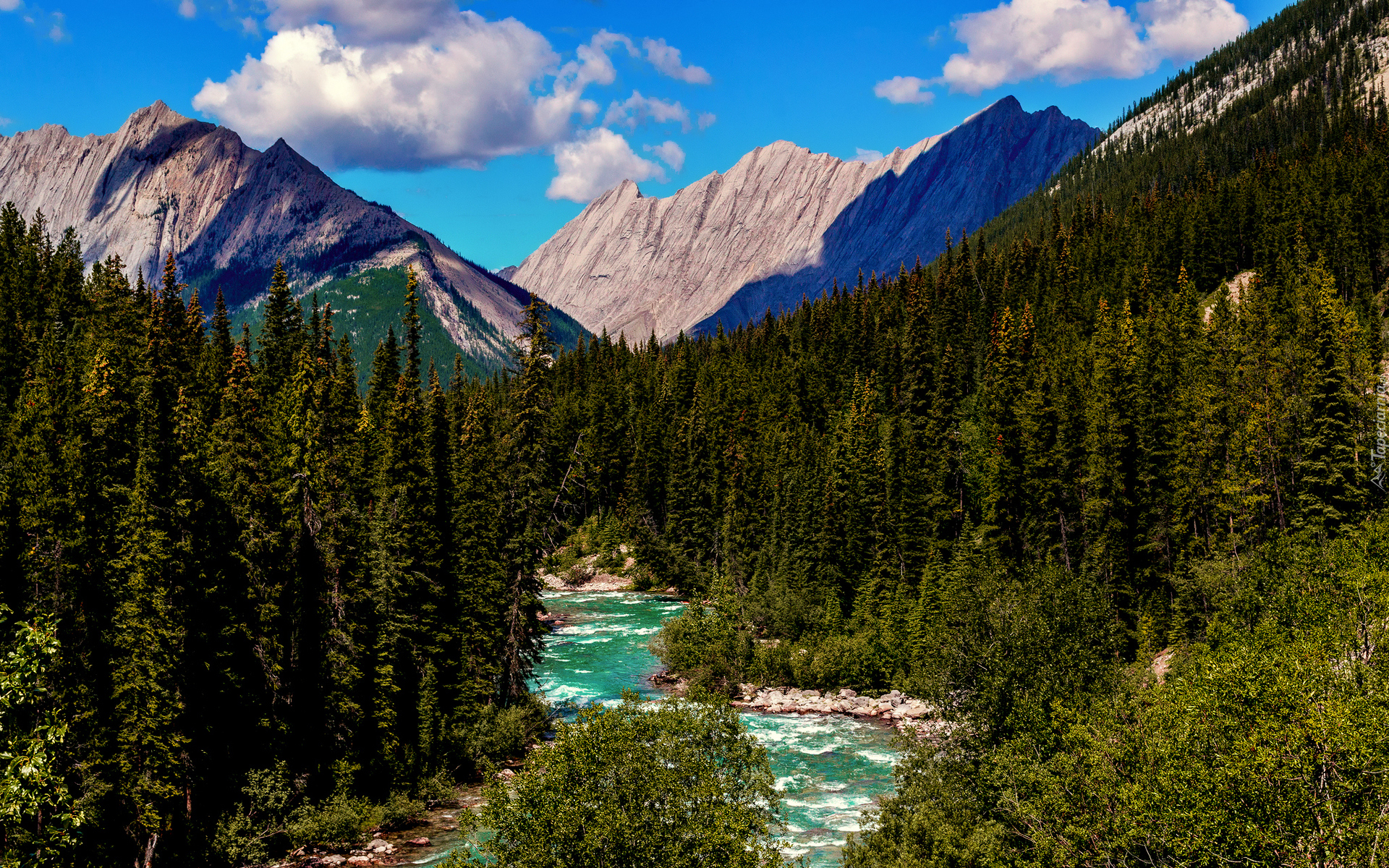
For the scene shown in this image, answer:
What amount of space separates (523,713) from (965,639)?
24204 mm

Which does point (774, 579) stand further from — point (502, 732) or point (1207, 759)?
point (1207, 759)

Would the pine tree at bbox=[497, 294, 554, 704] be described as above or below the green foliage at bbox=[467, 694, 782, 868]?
above

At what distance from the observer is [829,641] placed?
6544cm

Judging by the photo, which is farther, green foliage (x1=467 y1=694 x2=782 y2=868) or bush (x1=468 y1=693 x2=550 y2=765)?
bush (x1=468 y1=693 x2=550 y2=765)

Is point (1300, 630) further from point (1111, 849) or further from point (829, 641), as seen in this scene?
point (829, 641)

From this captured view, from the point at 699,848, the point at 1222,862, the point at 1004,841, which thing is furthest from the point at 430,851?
the point at 1222,862

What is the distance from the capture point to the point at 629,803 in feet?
74.0

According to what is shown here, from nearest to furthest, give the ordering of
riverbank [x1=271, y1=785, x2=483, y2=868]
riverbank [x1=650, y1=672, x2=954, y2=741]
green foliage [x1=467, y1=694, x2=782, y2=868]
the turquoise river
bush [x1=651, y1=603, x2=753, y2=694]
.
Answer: green foliage [x1=467, y1=694, x2=782, y2=868], riverbank [x1=271, y1=785, x2=483, y2=868], the turquoise river, riverbank [x1=650, y1=672, x2=954, y2=741], bush [x1=651, y1=603, x2=753, y2=694]

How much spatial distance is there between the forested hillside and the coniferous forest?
169 millimetres

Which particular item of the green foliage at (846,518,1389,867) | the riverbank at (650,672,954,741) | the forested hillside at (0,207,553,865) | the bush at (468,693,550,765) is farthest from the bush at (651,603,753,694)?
the green foliage at (846,518,1389,867)

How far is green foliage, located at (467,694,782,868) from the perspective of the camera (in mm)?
21531

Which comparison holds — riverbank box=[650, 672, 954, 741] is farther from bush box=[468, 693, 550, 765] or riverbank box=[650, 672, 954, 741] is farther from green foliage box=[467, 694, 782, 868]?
green foliage box=[467, 694, 782, 868]

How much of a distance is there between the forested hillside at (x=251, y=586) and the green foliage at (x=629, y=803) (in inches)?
450

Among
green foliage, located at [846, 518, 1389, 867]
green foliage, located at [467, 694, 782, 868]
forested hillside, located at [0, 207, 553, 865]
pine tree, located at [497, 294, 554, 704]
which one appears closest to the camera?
green foliage, located at [846, 518, 1389, 867]
